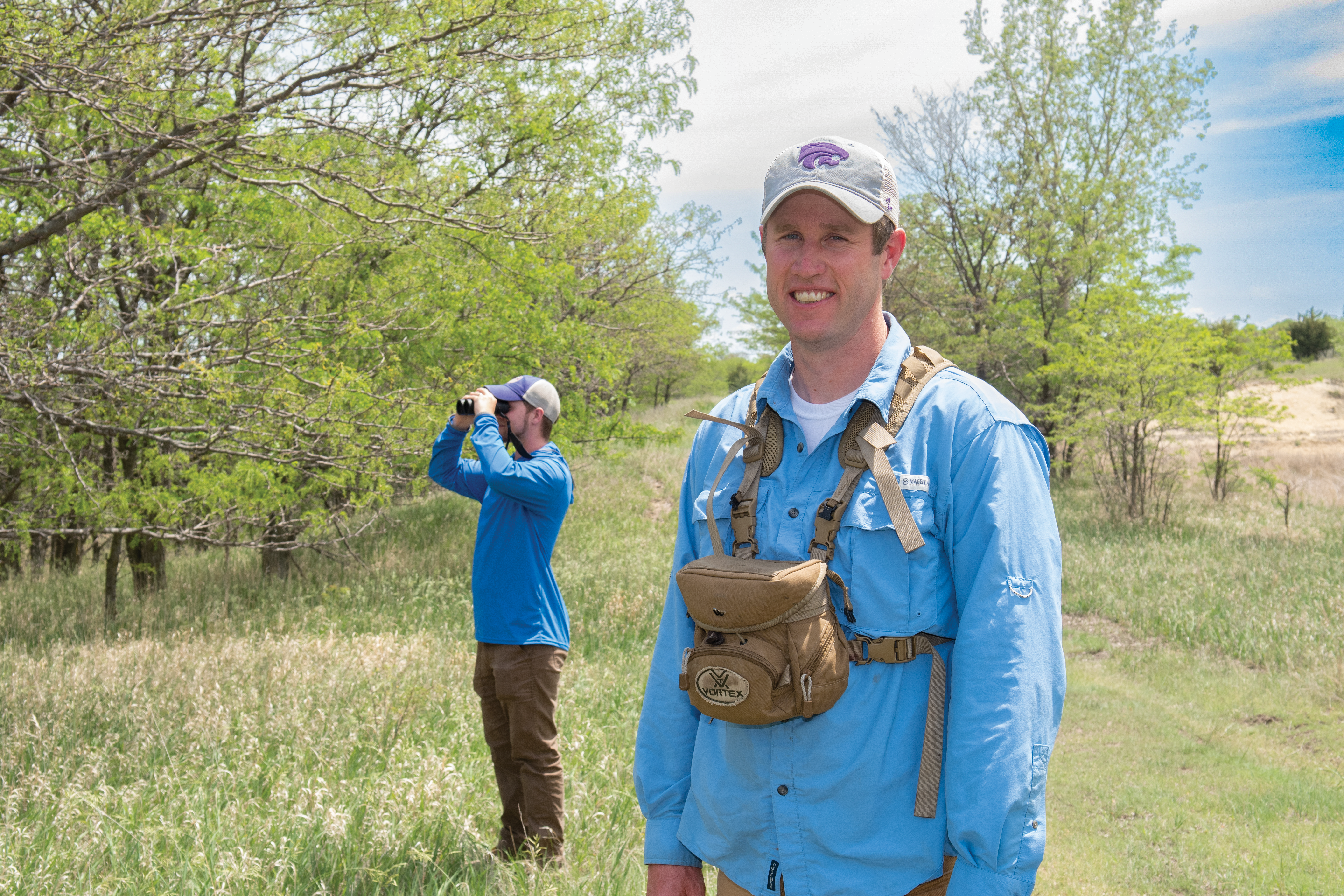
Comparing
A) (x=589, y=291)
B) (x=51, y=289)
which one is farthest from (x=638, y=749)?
(x=589, y=291)

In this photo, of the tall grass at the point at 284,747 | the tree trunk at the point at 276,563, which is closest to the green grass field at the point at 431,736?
the tall grass at the point at 284,747

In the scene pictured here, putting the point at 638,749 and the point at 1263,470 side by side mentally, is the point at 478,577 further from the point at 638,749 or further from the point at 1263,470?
the point at 1263,470

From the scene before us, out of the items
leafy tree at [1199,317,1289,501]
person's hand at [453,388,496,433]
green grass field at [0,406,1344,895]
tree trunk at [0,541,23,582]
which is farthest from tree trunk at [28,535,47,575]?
leafy tree at [1199,317,1289,501]

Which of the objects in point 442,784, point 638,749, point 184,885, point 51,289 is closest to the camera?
point 638,749

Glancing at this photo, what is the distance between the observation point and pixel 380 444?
7.75 metres

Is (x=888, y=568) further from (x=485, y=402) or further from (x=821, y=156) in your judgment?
(x=485, y=402)

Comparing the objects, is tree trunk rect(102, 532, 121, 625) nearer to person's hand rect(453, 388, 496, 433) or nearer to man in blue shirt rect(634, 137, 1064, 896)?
person's hand rect(453, 388, 496, 433)

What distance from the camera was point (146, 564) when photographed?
441 inches

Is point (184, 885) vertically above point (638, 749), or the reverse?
point (638, 749)

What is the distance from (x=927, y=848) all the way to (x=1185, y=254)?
22733 millimetres

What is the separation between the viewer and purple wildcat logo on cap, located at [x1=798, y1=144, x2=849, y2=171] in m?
1.95

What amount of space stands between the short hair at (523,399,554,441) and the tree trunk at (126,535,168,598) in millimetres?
7779

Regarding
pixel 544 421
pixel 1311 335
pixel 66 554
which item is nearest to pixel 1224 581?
pixel 544 421

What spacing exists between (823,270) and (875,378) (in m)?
0.27
